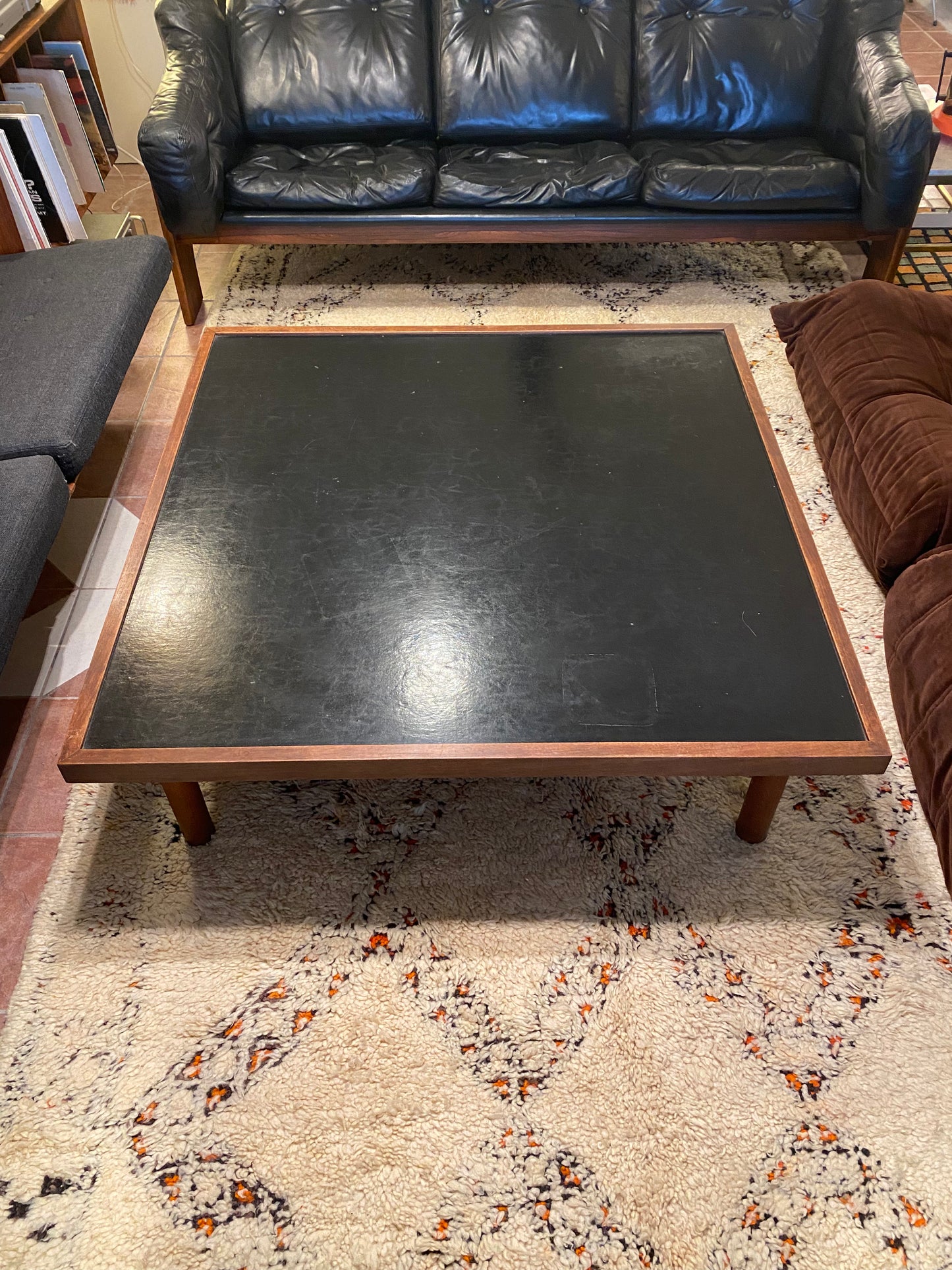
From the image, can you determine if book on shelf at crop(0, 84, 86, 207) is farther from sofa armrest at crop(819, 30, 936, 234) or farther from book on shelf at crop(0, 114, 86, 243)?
sofa armrest at crop(819, 30, 936, 234)

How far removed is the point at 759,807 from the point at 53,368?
1773 mm

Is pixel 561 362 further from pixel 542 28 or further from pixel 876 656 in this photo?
pixel 542 28

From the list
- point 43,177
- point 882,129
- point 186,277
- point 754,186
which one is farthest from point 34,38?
point 882,129

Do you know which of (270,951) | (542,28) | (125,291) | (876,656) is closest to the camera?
(270,951)

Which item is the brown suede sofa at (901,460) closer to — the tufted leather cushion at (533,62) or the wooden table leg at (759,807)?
the wooden table leg at (759,807)

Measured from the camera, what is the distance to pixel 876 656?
2.09 metres

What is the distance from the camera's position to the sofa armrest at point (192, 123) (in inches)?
107

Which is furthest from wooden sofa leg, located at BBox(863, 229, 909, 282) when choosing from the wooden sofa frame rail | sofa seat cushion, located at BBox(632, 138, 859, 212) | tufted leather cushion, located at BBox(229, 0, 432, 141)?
tufted leather cushion, located at BBox(229, 0, 432, 141)

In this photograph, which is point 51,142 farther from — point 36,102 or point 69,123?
point 69,123

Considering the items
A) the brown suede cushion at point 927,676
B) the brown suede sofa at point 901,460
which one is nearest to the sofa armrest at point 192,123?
the brown suede sofa at point 901,460

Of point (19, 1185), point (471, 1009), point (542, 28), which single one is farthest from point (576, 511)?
point (542, 28)

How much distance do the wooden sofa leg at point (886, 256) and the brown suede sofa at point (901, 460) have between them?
62 cm

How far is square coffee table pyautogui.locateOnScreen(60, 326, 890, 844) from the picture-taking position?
148 centimetres

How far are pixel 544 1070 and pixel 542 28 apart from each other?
10.0 feet
